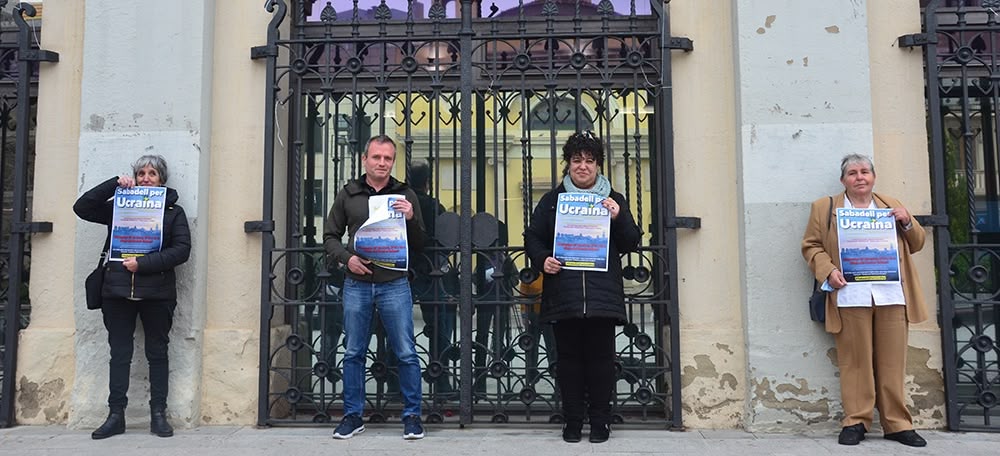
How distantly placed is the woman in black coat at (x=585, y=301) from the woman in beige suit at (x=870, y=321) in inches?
50.1

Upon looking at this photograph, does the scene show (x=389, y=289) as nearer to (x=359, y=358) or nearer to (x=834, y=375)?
(x=359, y=358)

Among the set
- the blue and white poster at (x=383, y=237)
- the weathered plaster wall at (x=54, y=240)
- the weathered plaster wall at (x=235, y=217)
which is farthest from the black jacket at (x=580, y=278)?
the weathered plaster wall at (x=54, y=240)

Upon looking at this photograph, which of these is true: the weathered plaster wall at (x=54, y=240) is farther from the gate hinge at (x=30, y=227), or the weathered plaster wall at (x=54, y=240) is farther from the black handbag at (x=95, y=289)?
the black handbag at (x=95, y=289)

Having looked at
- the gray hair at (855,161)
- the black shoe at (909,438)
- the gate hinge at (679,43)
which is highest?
the gate hinge at (679,43)

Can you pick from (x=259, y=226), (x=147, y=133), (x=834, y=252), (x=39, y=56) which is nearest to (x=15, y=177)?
(x=39, y=56)

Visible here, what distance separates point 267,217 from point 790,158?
3.65 m

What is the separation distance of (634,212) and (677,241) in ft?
1.46

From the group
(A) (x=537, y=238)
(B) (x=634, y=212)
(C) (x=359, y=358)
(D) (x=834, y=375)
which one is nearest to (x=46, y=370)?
Result: (C) (x=359, y=358)

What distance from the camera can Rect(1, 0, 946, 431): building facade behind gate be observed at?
4973mm

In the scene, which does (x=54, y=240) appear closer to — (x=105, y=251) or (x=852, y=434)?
(x=105, y=251)

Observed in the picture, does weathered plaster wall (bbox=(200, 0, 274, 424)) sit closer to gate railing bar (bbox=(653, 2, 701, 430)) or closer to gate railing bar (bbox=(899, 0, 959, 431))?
gate railing bar (bbox=(653, 2, 701, 430))

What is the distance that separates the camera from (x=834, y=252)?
15.3 feet

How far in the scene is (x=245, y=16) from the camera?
5.52m

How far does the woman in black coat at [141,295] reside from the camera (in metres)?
4.77
